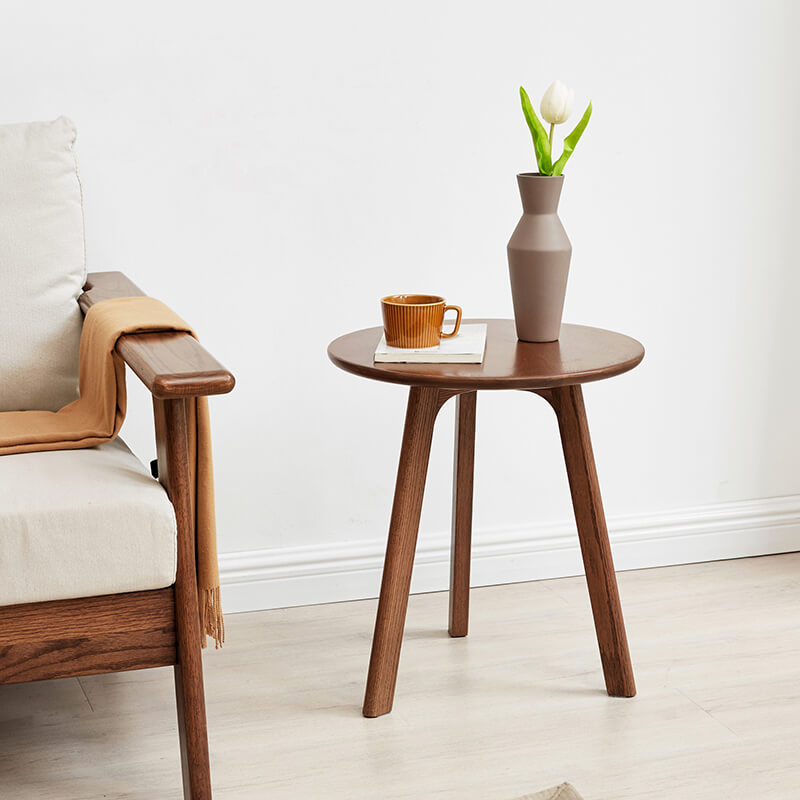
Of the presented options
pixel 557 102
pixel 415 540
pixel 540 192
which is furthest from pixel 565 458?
pixel 557 102

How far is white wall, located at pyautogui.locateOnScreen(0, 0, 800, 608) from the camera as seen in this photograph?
166 centimetres

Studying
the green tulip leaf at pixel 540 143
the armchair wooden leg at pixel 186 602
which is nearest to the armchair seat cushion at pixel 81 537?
the armchair wooden leg at pixel 186 602

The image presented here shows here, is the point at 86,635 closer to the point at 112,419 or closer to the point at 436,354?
the point at 112,419

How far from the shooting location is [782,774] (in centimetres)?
133

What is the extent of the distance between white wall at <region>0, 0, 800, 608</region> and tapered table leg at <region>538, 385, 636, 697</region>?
1.42 ft

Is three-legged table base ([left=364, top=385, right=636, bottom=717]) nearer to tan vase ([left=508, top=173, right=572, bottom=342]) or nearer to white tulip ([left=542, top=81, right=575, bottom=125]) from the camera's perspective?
tan vase ([left=508, top=173, right=572, bottom=342])

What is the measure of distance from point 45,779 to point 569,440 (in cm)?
78

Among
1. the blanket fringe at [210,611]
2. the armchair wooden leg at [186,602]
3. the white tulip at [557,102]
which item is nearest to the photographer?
the armchair wooden leg at [186,602]

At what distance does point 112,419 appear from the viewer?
1.34 m

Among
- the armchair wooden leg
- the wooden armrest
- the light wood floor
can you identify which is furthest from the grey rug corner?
the wooden armrest

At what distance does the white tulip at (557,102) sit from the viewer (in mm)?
1409

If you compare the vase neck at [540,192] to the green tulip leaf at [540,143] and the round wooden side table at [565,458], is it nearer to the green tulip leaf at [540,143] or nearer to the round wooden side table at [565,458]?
the green tulip leaf at [540,143]

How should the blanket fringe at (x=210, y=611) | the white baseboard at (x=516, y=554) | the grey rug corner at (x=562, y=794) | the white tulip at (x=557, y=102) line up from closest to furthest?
the grey rug corner at (x=562, y=794) → the blanket fringe at (x=210, y=611) → the white tulip at (x=557, y=102) → the white baseboard at (x=516, y=554)

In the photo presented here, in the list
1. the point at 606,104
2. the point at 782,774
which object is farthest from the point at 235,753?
the point at 606,104
